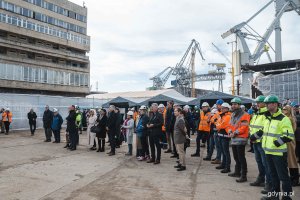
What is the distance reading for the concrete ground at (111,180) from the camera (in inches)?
197

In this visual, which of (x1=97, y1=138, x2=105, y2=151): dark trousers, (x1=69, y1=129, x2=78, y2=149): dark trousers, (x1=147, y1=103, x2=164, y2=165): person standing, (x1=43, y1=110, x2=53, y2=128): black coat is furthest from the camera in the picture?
(x1=43, y1=110, x2=53, y2=128): black coat

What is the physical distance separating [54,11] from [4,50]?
12424 mm

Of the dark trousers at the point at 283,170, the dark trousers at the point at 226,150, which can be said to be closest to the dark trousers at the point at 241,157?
the dark trousers at the point at 226,150

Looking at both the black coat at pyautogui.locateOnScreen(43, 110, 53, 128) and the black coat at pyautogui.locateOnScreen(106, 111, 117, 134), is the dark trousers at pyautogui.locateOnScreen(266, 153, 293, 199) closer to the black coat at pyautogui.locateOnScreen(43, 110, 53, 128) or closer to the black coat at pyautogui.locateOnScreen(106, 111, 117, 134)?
→ the black coat at pyautogui.locateOnScreen(106, 111, 117, 134)

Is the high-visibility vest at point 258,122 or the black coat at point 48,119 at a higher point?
the high-visibility vest at point 258,122

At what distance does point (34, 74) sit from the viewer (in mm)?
40531

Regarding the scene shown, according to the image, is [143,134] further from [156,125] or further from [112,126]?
[112,126]

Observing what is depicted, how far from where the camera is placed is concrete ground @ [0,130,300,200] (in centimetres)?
499

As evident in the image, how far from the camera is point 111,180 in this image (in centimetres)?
605

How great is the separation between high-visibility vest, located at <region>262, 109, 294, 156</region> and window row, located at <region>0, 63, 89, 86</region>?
39.1m

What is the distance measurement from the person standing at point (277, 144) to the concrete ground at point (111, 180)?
751mm

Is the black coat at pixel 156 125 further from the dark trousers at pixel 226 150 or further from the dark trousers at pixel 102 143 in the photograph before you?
the dark trousers at pixel 102 143

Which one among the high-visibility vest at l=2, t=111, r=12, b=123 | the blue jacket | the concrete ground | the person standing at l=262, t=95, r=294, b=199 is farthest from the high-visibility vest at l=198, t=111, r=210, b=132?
the high-visibility vest at l=2, t=111, r=12, b=123

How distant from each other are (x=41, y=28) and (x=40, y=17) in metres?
1.92
